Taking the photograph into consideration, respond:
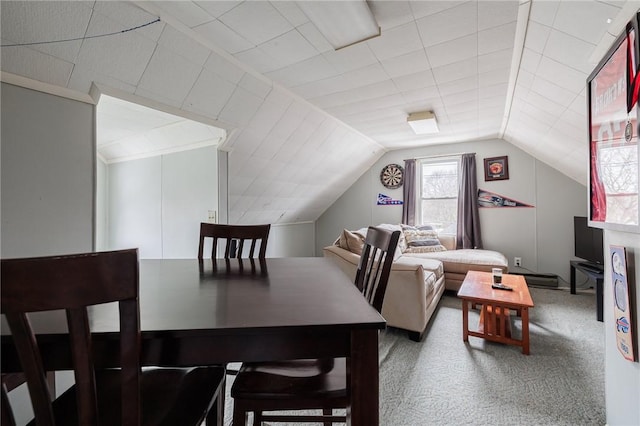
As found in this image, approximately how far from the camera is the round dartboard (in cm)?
526

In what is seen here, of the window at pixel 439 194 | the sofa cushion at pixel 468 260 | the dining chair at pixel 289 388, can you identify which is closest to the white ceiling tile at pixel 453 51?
the dining chair at pixel 289 388

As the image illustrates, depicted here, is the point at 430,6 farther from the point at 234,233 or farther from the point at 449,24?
the point at 234,233

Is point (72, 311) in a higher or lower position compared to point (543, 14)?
lower

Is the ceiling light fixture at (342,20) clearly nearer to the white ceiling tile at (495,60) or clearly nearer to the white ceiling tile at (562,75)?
the white ceiling tile at (495,60)

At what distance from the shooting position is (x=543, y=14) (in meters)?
1.56

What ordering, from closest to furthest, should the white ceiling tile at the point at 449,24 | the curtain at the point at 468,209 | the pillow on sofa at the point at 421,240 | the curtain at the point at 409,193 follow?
the white ceiling tile at the point at 449,24 < the pillow on sofa at the point at 421,240 < the curtain at the point at 468,209 < the curtain at the point at 409,193

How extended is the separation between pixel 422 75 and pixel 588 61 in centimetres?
107

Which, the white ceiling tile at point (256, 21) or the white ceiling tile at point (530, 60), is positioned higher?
the white ceiling tile at point (256, 21)

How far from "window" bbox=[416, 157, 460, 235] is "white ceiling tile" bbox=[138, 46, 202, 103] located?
422 cm

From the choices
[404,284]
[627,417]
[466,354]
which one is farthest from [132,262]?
[466,354]

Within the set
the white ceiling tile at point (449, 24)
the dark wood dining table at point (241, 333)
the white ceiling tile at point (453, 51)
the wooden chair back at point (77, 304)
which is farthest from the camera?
the white ceiling tile at point (453, 51)

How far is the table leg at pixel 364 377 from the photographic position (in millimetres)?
735

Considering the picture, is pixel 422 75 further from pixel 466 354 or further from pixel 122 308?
pixel 122 308

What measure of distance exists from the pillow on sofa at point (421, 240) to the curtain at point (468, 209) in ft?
1.55
